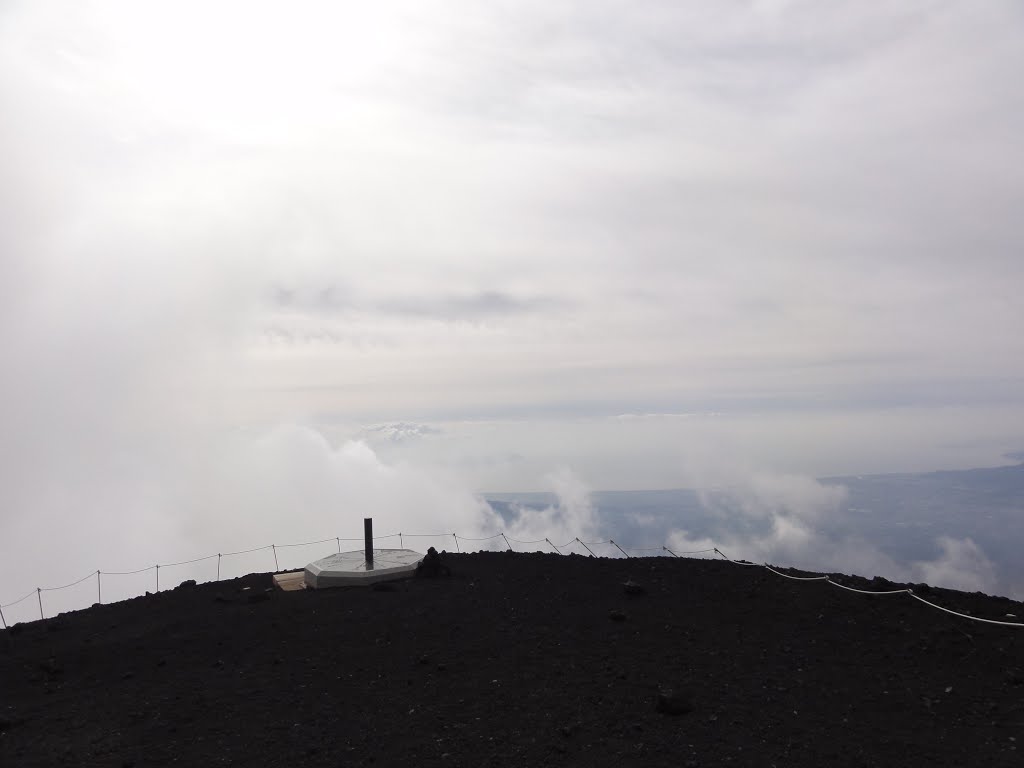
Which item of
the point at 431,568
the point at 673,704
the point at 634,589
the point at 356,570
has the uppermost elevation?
the point at 356,570

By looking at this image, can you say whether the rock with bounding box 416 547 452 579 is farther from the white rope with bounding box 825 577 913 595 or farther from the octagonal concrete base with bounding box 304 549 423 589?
the white rope with bounding box 825 577 913 595

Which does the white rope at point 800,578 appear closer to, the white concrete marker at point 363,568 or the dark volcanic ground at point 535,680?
the dark volcanic ground at point 535,680

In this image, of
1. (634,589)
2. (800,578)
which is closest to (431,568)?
(634,589)

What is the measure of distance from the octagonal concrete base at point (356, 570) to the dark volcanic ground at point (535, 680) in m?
2.05

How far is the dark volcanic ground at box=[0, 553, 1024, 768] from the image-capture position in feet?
45.3

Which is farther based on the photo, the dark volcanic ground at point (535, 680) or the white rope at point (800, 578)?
the white rope at point (800, 578)

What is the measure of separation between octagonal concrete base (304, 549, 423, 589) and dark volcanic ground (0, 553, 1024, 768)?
→ 6.73ft

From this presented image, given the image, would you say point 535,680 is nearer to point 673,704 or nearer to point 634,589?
point 673,704

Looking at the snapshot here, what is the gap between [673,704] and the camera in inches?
579

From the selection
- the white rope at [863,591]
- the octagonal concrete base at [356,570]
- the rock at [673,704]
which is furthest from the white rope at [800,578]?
the octagonal concrete base at [356,570]

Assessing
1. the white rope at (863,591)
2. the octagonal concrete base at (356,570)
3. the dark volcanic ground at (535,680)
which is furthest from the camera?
the octagonal concrete base at (356,570)

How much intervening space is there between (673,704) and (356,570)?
51.7 feet

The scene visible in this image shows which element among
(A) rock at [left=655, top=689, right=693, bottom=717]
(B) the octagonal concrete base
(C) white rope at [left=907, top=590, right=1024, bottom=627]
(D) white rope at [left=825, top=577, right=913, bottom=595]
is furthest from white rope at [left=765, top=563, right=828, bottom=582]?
(B) the octagonal concrete base

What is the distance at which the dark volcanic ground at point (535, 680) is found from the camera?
45.3ft
